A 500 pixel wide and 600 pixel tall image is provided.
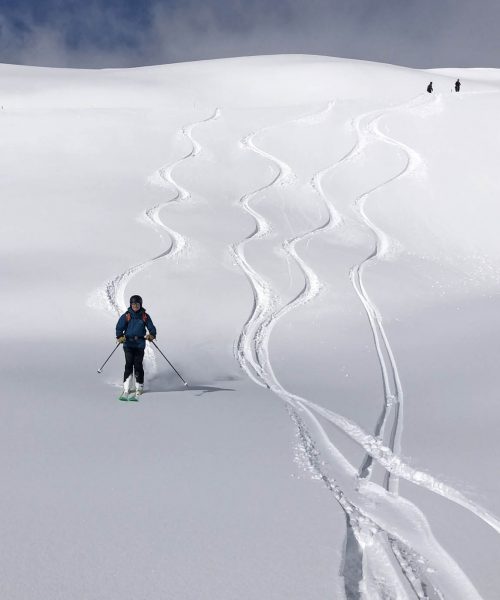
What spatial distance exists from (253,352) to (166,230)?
7.19m

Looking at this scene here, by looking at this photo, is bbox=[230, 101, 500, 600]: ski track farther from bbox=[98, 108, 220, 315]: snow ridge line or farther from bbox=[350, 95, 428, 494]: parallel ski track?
bbox=[98, 108, 220, 315]: snow ridge line

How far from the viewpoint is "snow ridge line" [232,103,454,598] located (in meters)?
3.98

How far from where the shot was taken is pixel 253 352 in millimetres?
10906

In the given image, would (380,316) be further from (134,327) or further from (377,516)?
(377,516)

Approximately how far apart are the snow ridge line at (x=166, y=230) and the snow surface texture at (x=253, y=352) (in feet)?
0.30

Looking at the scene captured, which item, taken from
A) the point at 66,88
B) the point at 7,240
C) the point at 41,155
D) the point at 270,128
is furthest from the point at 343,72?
the point at 7,240

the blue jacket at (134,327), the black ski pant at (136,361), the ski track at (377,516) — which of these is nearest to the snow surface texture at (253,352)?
the ski track at (377,516)

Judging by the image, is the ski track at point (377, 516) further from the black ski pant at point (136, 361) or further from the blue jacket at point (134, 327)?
the blue jacket at point (134, 327)

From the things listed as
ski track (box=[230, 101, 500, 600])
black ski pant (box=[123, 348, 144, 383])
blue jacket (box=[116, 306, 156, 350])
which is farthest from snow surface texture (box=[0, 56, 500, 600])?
blue jacket (box=[116, 306, 156, 350])

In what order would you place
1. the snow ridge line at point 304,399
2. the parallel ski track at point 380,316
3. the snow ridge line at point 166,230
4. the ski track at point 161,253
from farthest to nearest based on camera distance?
the snow ridge line at point 166,230 → the ski track at point 161,253 → the parallel ski track at point 380,316 → the snow ridge line at point 304,399

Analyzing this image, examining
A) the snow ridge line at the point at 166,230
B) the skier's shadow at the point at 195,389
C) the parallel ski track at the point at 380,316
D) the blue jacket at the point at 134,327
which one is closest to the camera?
the parallel ski track at the point at 380,316

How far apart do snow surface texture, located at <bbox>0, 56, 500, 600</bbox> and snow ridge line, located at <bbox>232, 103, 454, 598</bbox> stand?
0.03 meters

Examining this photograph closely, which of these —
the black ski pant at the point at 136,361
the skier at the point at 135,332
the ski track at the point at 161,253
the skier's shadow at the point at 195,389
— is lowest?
the skier's shadow at the point at 195,389

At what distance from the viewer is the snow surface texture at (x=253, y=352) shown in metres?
4.07
